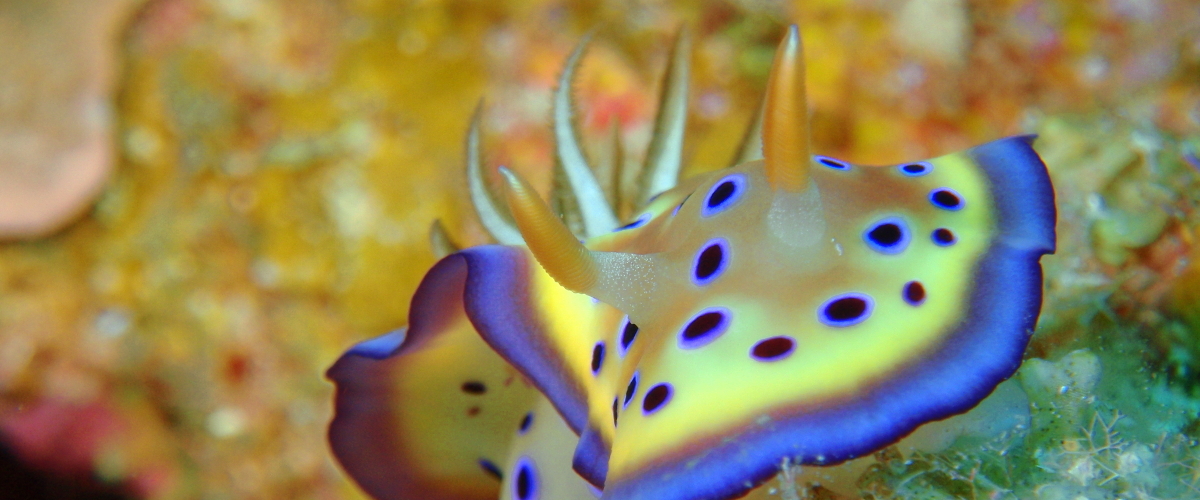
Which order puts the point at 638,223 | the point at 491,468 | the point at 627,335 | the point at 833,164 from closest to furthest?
the point at 627,335, the point at 833,164, the point at 638,223, the point at 491,468

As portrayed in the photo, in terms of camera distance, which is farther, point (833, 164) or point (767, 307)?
point (833, 164)

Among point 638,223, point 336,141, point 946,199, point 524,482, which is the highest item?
point 946,199

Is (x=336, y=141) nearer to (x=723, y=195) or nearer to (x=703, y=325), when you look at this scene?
(x=723, y=195)

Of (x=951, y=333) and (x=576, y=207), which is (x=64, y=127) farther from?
(x=951, y=333)

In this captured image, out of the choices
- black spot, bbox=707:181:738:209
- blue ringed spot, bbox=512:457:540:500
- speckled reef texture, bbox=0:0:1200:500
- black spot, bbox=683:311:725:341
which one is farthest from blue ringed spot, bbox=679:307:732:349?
speckled reef texture, bbox=0:0:1200:500

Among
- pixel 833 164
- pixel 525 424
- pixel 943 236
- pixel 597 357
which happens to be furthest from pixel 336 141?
pixel 943 236

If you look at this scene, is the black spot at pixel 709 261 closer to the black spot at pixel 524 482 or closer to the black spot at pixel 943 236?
the black spot at pixel 943 236

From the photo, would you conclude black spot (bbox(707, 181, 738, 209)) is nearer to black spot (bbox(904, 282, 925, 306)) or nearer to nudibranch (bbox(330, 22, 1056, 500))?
nudibranch (bbox(330, 22, 1056, 500))
